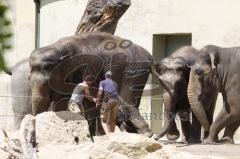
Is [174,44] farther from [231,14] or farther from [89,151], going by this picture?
[89,151]

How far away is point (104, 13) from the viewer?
39.4ft

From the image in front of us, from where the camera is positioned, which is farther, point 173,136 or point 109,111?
point 173,136

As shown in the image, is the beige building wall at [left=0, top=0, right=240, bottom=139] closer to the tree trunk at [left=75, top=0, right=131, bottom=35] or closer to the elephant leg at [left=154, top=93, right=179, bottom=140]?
the elephant leg at [left=154, top=93, right=179, bottom=140]

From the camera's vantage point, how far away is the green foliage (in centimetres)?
71

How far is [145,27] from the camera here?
16.4m

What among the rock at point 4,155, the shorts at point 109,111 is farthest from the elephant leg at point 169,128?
the rock at point 4,155

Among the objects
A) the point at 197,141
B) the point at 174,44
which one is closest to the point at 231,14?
the point at 174,44

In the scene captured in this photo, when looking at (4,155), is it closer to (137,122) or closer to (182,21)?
(137,122)

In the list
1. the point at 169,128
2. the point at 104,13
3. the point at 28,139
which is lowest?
the point at 169,128

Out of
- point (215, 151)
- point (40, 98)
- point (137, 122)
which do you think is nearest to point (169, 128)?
point (137, 122)

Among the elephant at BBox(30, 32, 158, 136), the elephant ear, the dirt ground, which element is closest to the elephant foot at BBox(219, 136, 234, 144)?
the elephant ear

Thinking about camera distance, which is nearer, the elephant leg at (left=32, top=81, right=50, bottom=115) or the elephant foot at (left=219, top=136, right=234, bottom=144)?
the elephant leg at (left=32, top=81, right=50, bottom=115)

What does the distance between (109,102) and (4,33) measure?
9.13 meters

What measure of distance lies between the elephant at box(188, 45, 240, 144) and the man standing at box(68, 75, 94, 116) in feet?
6.78
